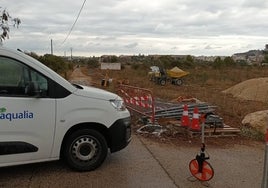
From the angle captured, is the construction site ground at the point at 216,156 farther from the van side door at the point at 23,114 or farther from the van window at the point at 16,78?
the van window at the point at 16,78

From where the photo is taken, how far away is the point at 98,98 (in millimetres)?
5383

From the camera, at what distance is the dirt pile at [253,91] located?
19306 millimetres

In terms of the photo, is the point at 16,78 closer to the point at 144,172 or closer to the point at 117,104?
the point at 117,104


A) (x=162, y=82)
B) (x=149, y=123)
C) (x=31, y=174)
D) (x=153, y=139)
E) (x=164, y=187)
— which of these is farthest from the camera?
(x=162, y=82)

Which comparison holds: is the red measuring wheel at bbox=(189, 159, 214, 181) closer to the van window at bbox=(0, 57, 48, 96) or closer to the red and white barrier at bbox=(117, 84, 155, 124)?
the van window at bbox=(0, 57, 48, 96)

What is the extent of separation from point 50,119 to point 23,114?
39 centimetres

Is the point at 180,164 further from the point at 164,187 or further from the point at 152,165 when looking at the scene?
the point at 164,187

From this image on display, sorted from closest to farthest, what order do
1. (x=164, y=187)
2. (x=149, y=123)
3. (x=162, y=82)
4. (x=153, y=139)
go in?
(x=164, y=187)
(x=153, y=139)
(x=149, y=123)
(x=162, y=82)

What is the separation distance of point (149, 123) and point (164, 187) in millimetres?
4143

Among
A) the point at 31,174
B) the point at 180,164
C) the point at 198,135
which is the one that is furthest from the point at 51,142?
the point at 198,135

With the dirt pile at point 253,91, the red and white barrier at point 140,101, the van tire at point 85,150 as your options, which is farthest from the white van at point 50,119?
the dirt pile at point 253,91

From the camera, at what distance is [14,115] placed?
4.74m

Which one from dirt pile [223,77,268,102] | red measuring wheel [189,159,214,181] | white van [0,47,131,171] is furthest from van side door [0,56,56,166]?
dirt pile [223,77,268,102]

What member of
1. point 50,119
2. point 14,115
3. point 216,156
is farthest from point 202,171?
point 14,115
